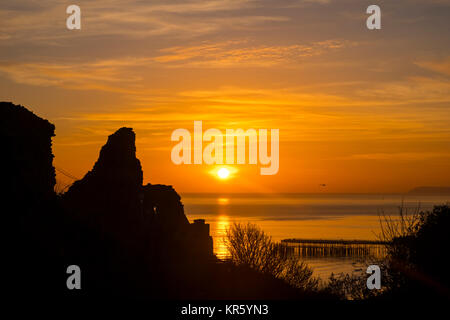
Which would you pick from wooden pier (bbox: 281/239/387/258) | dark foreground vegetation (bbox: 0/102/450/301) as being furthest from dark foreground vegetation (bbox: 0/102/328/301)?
wooden pier (bbox: 281/239/387/258)

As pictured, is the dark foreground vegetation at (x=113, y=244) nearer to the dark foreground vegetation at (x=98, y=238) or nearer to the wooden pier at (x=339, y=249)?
the dark foreground vegetation at (x=98, y=238)

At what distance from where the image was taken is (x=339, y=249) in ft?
393

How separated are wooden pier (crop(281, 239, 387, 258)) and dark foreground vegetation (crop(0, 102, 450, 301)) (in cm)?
7207

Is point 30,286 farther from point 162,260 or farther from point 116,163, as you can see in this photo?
point 116,163

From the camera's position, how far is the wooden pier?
116375mm

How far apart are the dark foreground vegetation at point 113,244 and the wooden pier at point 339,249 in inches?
2837

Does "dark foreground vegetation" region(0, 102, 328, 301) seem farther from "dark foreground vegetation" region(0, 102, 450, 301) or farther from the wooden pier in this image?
the wooden pier

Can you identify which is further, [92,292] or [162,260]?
[162,260]

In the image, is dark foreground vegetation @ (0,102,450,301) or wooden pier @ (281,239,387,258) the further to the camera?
wooden pier @ (281,239,387,258)

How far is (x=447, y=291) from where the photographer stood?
→ 94.0 ft

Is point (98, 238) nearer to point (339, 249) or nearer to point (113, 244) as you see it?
point (113, 244)

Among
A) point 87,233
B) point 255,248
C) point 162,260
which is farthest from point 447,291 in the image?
point 255,248

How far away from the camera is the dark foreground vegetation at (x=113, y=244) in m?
26.9
